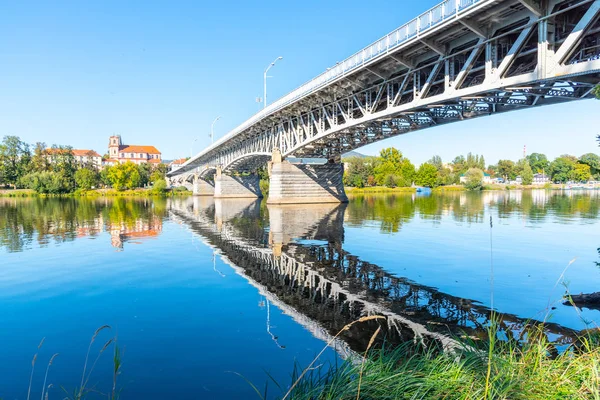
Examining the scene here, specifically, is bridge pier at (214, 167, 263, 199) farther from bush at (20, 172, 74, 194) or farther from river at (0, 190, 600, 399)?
river at (0, 190, 600, 399)

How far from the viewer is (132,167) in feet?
380

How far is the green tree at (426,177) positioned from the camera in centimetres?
12812

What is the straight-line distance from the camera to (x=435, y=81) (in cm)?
2586

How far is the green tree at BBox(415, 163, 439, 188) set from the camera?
12812 cm

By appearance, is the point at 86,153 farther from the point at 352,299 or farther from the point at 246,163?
the point at 352,299

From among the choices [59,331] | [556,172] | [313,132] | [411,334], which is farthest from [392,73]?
[556,172]

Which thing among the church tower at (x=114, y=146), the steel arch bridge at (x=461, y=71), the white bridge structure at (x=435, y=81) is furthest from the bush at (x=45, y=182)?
the church tower at (x=114, y=146)

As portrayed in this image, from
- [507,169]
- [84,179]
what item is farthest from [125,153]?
[507,169]

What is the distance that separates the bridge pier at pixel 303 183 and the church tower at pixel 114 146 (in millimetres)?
165403

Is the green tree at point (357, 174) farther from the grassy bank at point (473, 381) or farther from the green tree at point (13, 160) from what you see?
the grassy bank at point (473, 381)

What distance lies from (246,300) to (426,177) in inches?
4938

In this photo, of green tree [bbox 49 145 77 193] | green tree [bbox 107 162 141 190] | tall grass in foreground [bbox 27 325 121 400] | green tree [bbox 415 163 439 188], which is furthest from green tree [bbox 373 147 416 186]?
tall grass in foreground [bbox 27 325 121 400]

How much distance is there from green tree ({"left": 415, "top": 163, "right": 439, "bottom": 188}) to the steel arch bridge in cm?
8677

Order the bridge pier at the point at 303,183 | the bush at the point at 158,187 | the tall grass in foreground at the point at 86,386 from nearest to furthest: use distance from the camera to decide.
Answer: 1. the tall grass in foreground at the point at 86,386
2. the bridge pier at the point at 303,183
3. the bush at the point at 158,187
